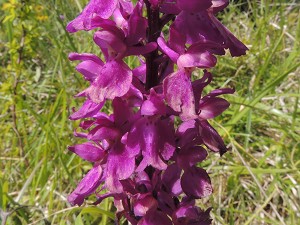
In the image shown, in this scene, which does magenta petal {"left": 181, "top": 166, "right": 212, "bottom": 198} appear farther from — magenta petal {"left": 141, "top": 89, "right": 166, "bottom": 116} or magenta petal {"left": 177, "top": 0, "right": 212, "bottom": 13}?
magenta petal {"left": 177, "top": 0, "right": 212, "bottom": 13}

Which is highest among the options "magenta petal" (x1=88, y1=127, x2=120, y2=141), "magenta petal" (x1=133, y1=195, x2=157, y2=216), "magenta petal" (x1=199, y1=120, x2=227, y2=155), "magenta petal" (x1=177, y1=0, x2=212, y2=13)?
"magenta petal" (x1=177, y1=0, x2=212, y2=13)

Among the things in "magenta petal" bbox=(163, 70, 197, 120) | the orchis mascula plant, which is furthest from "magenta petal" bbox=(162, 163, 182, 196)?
"magenta petal" bbox=(163, 70, 197, 120)

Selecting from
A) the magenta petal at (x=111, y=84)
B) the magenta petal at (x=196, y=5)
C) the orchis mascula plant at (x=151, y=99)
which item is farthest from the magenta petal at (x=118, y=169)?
the magenta petal at (x=196, y=5)

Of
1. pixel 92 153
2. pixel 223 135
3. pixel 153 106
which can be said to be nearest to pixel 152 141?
pixel 153 106

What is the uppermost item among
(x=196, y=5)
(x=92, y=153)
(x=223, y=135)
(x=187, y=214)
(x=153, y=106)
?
(x=196, y=5)

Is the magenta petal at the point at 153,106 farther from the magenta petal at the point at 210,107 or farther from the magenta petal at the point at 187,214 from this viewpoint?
the magenta petal at the point at 187,214

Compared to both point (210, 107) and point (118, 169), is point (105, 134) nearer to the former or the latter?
point (118, 169)

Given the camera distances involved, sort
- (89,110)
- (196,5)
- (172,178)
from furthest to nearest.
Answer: (172,178)
(89,110)
(196,5)
